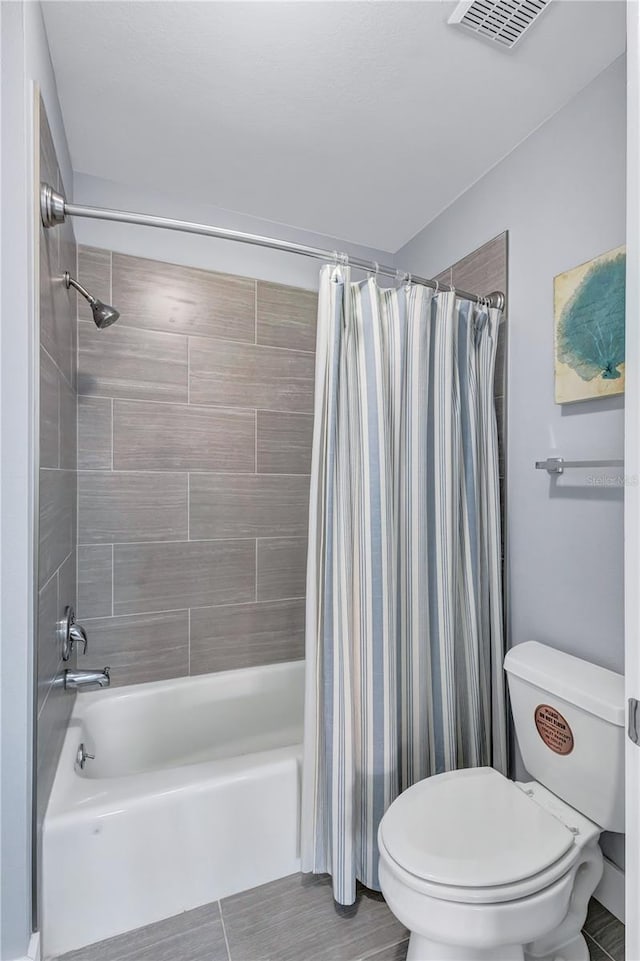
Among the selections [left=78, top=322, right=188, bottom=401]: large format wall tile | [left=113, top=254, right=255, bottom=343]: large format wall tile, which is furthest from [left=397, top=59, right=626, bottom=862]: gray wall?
[left=78, top=322, right=188, bottom=401]: large format wall tile

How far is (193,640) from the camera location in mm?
2141

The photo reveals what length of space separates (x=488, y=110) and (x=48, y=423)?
1704mm

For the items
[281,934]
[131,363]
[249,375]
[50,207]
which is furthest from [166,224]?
[281,934]

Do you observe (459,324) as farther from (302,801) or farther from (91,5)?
(302,801)

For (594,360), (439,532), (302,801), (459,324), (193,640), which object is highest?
(459,324)

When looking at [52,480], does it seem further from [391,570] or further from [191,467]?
[391,570]

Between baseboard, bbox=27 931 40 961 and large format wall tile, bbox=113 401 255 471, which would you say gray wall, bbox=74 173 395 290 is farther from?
baseboard, bbox=27 931 40 961

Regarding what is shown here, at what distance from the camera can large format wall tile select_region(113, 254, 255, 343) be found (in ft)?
6.58

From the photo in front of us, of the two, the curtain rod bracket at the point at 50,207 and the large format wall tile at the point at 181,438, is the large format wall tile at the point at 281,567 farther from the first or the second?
the curtain rod bracket at the point at 50,207

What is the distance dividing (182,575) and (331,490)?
38.9 inches

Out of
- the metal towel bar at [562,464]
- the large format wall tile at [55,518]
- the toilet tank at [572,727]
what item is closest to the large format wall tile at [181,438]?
the large format wall tile at [55,518]

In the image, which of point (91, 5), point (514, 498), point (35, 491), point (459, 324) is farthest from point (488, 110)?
point (35, 491)

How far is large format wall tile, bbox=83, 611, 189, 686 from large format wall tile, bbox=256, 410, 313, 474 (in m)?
0.79

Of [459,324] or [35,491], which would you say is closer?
[35,491]
